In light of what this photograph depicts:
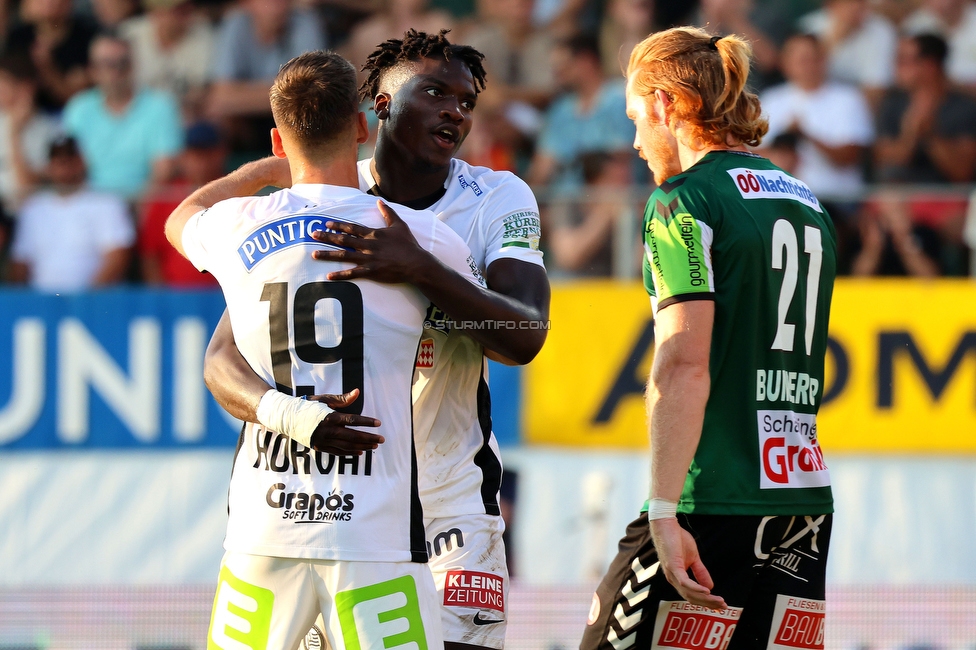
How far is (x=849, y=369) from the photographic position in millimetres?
7707

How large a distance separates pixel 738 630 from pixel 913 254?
4826 millimetres

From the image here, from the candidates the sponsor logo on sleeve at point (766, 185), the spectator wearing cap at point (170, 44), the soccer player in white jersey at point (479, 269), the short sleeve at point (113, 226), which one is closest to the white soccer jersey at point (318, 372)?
the soccer player in white jersey at point (479, 269)

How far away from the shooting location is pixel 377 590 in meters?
2.98

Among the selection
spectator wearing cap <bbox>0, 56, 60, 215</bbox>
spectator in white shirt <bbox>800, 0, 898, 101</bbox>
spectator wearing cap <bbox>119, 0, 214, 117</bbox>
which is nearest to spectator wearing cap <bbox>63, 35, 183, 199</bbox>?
spectator wearing cap <bbox>0, 56, 60, 215</bbox>

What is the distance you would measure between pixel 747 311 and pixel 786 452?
16.7 inches

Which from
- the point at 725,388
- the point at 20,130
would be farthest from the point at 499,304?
the point at 20,130

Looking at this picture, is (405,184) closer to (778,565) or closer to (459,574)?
(459,574)

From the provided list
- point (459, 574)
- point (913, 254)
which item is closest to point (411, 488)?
point (459, 574)

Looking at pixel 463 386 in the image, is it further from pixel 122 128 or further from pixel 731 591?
pixel 122 128

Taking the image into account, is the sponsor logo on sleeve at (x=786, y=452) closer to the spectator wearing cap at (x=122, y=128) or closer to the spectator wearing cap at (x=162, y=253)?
the spectator wearing cap at (x=162, y=253)

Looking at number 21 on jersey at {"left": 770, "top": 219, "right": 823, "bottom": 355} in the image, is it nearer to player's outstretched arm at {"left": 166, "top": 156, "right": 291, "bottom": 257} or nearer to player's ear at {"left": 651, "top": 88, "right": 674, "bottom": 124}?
player's ear at {"left": 651, "top": 88, "right": 674, "bottom": 124}

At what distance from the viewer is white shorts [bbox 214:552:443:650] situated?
2.97m

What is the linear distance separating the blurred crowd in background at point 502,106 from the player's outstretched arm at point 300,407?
15.4 ft

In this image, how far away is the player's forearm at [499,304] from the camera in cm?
316
